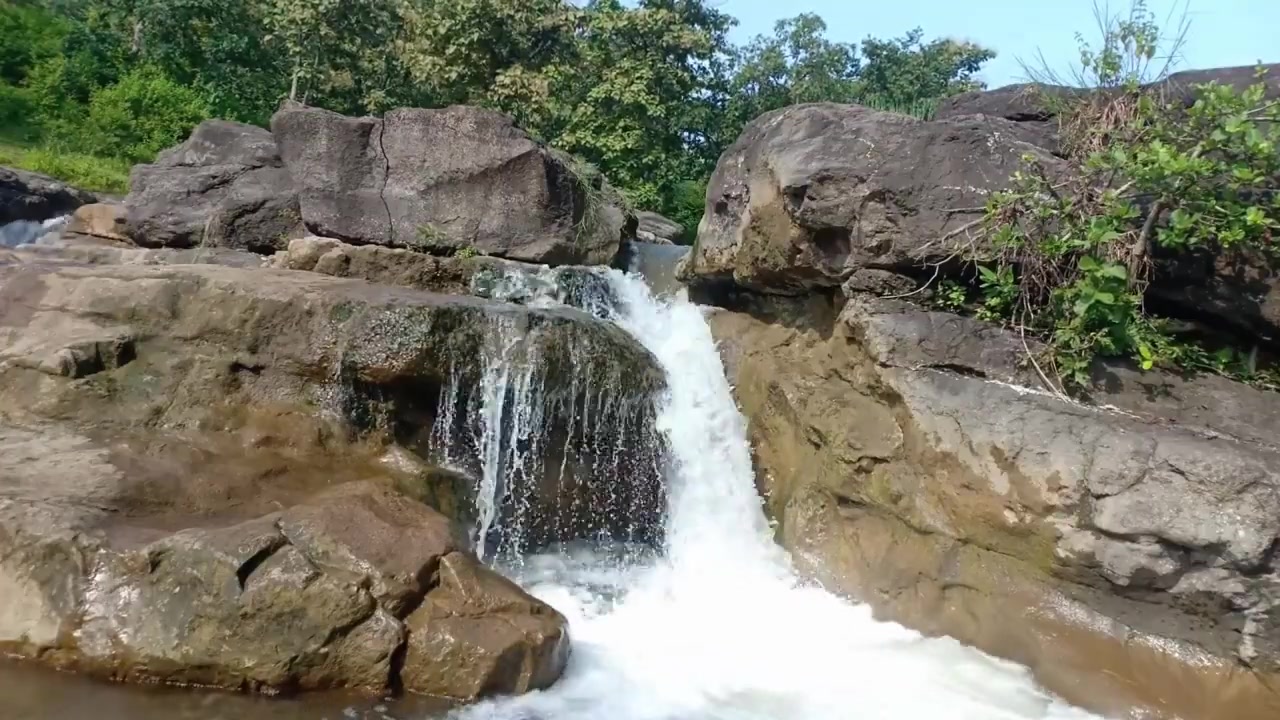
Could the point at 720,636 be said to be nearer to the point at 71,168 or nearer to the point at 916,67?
the point at 71,168

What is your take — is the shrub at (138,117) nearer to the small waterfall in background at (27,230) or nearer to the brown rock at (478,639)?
the small waterfall in background at (27,230)

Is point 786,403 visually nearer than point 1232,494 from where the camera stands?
No

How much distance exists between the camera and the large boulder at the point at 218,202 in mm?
12078

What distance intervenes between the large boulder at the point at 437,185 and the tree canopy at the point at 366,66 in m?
8.75

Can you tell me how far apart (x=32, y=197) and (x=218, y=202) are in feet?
13.3

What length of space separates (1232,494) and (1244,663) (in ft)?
3.27

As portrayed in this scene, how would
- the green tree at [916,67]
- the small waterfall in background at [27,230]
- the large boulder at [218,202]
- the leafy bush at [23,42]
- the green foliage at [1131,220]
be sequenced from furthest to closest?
the green tree at [916,67] < the leafy bush at [23,42] < the small waterfall in background at [27,230] < the large boulder at [218,202] < the green foliage at [1131,220]

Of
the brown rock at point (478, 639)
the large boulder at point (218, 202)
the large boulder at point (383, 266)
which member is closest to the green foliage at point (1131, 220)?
the brown rock at point (478, 639)

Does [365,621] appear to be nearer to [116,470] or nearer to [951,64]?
[116,470]

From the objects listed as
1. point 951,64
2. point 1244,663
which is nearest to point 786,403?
point 1244,663

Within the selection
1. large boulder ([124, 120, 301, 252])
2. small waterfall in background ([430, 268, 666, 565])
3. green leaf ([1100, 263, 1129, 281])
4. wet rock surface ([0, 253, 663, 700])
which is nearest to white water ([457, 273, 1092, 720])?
small waterfall in background ([430, 268, 666, 565])

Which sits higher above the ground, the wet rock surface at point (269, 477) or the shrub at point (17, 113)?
the shrub at point (17, 113)

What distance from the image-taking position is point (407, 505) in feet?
20.0

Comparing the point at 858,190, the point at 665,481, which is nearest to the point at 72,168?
the point at 665,481
